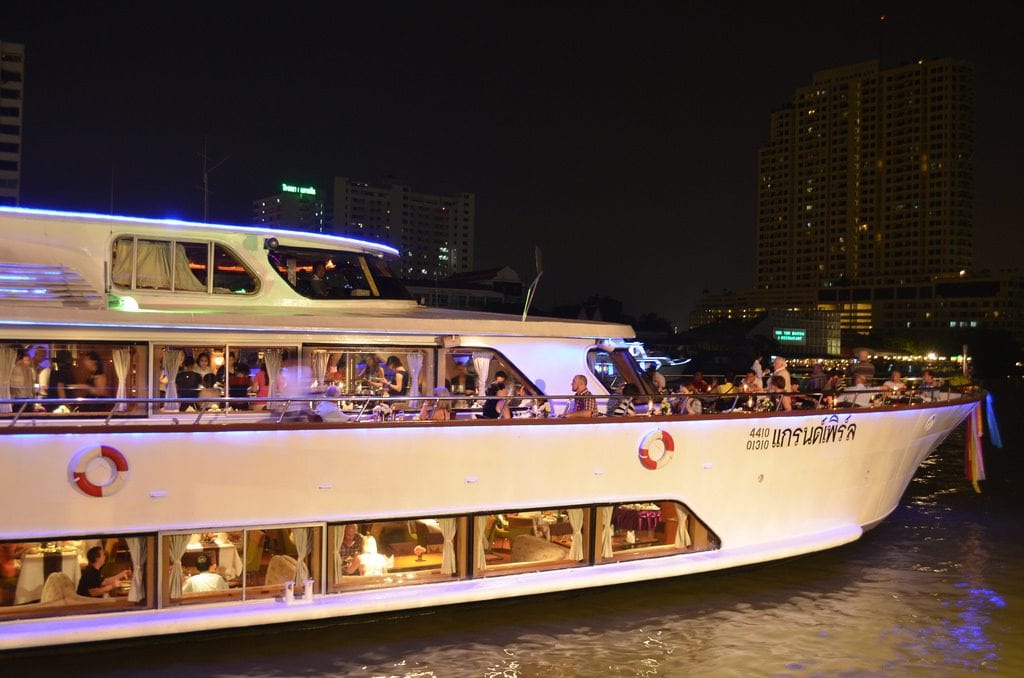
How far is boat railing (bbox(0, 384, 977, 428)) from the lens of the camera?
8.14m

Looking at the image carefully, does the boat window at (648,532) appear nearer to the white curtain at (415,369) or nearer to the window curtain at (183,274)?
the white curtain at (415,369)

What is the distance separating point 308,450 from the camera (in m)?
8.62

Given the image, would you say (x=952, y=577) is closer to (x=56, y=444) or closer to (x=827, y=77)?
(x=56, y=444)

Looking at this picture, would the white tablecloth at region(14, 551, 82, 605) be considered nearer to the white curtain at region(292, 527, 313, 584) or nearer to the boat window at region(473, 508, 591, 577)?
the white curtain at region(292, 527, 313, 584)

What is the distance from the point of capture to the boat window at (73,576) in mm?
8109

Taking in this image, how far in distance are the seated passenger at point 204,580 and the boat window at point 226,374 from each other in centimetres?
152

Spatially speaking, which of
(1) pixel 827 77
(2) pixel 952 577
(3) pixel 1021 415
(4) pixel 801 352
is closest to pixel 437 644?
(2) pixel 952 577

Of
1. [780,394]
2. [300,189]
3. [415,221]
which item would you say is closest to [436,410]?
[780,394]

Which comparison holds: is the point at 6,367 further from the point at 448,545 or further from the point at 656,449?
the point at 656,449

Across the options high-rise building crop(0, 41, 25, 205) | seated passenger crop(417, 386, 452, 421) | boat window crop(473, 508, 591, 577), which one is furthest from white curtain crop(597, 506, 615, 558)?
high-rise building crop(0, 41, 25, 205)

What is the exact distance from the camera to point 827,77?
503ft

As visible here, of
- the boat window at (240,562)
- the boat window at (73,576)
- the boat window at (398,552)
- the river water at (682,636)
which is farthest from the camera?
the boat window at (398,552)

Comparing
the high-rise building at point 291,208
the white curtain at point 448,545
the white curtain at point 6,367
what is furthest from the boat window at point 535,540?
the high-rise building at point 291,208

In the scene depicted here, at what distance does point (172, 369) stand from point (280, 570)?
2.37 m
